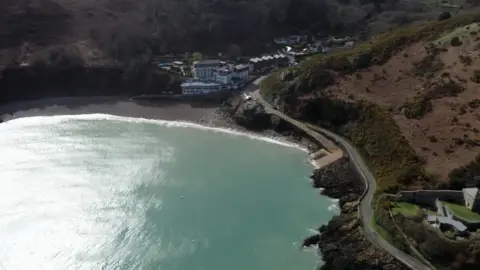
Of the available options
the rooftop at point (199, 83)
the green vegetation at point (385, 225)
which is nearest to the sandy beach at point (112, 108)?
the rooftop at point (199, 83)

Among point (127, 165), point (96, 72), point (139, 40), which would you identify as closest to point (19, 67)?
point (96, 72)

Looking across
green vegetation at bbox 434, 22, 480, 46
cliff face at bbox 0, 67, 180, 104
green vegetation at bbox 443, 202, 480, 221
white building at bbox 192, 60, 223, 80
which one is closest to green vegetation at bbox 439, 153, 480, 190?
green vegetation at bbox 443, 202, 480, 221

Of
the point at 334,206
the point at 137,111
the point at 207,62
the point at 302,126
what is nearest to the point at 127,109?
the point at 137,111

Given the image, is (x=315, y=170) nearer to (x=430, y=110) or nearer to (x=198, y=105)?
(x=430, y=110)

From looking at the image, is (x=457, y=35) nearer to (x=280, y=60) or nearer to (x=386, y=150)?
(x=386, y=150)

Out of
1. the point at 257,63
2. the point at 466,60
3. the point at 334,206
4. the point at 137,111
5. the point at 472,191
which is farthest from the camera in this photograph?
the point at 257,63

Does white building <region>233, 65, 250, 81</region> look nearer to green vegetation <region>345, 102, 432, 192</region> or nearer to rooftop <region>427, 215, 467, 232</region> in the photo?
green vegetation <region>345, 102, 432, 192</region>
